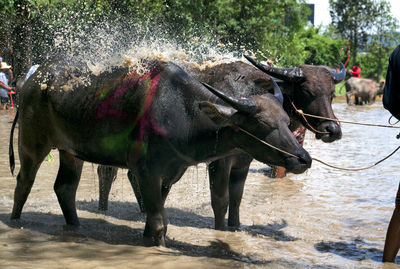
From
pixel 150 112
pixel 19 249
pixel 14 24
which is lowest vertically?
pixel 19 249

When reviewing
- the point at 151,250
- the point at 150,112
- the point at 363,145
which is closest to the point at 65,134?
the point at 150,112

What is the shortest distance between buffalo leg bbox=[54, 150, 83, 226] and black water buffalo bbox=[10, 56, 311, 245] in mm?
219

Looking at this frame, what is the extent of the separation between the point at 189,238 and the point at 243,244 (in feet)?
1.86

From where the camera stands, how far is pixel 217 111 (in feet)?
15.0

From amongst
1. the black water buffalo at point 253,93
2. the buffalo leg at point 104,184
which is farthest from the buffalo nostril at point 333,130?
the buffalo leg at point 104,184

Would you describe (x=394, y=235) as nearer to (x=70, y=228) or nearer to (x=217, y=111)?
(x=217, y=111)

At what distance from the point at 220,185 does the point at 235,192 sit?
44 centimetres

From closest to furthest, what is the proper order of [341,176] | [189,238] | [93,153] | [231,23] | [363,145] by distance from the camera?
[93,153], [189,238], [341,176], [363,145], [231,23]

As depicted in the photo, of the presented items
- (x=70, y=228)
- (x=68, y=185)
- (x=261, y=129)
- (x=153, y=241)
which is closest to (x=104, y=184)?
(x=68, y=185)

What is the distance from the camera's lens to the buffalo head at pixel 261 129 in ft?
15.0

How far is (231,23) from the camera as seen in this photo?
2111 cm

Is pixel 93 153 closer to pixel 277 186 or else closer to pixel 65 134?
pixel 65 134

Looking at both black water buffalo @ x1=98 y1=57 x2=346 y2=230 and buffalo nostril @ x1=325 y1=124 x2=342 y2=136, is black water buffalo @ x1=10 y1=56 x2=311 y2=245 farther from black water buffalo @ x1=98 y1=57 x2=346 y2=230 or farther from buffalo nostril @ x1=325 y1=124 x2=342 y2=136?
buffalo nostril @ x1=325 y1=124 x2=342 y2=136

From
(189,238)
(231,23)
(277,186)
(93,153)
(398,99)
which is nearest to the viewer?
(398,99)
